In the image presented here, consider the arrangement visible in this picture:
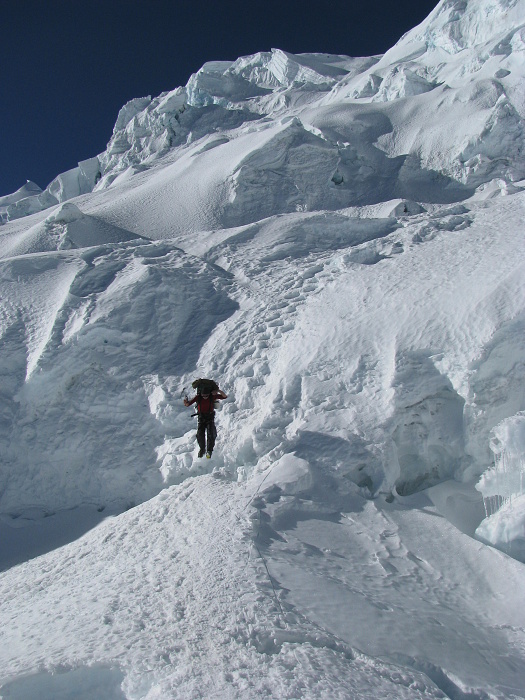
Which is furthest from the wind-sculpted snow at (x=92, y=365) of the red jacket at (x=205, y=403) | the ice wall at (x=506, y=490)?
the ice wall at (x=506, y=490)

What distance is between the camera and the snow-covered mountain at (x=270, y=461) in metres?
4.56

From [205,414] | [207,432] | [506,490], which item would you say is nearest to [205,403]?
[205,414]

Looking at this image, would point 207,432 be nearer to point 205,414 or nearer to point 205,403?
point 205,414

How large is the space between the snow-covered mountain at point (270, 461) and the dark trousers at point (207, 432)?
41 centimetres

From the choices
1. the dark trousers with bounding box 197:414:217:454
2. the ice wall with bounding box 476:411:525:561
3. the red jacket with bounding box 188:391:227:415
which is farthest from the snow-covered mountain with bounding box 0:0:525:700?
the red jacket with bounding box 188:391:227:415

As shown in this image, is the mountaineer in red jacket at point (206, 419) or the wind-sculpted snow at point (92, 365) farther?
the wind-sculpted snow at point (92, 365)

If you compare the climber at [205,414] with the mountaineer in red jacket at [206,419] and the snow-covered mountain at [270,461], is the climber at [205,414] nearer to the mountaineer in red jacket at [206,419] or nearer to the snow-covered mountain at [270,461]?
the mountaineer in red jacket at [206,419]

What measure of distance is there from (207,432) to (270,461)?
3.81 feet

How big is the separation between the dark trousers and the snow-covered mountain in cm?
41

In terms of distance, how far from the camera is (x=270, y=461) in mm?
7809

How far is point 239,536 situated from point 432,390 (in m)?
3.67

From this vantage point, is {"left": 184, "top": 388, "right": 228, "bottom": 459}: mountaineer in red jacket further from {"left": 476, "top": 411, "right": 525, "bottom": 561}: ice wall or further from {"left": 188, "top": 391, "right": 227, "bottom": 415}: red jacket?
{"left": 476, "top": 411, "right": 525, "bottom": 561}: ice wall

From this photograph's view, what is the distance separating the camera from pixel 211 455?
8.61m

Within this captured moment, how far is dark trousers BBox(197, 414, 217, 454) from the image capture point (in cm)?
828
